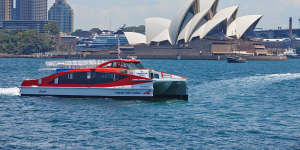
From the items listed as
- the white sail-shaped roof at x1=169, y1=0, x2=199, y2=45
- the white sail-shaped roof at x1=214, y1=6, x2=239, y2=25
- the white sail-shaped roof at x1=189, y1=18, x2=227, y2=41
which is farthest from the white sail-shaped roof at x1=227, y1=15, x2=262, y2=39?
the white sail-shaped roof at x1=169, y1=0, x2=199, y2=45

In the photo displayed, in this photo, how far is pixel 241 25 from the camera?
183 m

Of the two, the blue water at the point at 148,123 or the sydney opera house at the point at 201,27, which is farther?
the sydney opera house at the point at 201,27

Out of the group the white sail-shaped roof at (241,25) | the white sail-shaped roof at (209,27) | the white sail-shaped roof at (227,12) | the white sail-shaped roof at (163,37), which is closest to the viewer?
the white sail-shaped roof at (227,12)

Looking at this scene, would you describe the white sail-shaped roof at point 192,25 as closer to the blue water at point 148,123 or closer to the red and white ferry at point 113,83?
the blue water at point 148,123

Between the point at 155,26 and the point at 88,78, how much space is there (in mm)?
151864

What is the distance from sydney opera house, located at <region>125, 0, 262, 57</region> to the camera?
160875mm

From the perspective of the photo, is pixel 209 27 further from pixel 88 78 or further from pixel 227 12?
pixel 88 78

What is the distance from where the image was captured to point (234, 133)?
2331cm

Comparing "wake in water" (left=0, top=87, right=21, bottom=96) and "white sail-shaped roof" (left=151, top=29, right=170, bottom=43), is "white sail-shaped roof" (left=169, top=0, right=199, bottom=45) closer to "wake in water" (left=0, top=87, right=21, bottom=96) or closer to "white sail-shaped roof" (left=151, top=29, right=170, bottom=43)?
"white sail-shaped roof" (left=151, top=29, right=170, bottom=43)

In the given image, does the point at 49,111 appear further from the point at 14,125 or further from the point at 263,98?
the point at 263,98

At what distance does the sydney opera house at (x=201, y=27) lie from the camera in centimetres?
16088

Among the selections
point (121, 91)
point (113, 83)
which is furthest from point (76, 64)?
point (121, 91)

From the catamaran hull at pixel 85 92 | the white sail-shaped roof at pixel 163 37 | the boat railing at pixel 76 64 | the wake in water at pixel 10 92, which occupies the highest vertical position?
the white sail-shaped roof at pixel 163 37

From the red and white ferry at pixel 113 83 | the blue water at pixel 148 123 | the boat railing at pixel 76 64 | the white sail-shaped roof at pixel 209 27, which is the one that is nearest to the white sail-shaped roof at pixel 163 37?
the white sail-shaped roof at pixel 209 27
